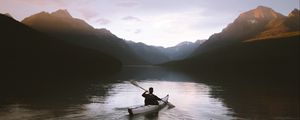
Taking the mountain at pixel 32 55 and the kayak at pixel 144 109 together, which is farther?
the mountain at pixel 32 55

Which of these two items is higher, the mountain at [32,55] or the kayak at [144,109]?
the mountain at [32,55]

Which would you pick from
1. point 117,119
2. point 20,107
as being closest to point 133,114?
point 117,119

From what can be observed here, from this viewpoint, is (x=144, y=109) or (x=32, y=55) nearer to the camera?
(x=144, y=109)

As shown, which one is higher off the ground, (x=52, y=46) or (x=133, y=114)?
(x=52, y=46)

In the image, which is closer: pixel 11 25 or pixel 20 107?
pixel 20 107

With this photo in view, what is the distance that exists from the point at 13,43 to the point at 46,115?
142 m

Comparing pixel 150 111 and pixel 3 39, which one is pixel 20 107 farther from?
pixel 3 39

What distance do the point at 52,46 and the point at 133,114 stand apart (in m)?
170

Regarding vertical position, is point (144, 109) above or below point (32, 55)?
below

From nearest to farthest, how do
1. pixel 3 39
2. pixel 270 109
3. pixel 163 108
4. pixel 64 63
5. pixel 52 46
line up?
1. pixel 163 108
2. pixel 270 109
3. pixel 3 39
4. pixel 64 63
5. pixel 52 46

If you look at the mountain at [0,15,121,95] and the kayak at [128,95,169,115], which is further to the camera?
the mountain at [0,15,121,95]

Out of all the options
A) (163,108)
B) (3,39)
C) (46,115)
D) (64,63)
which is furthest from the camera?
(64,63)

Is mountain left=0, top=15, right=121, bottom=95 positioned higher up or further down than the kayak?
higher up

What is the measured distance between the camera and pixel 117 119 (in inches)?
1315
